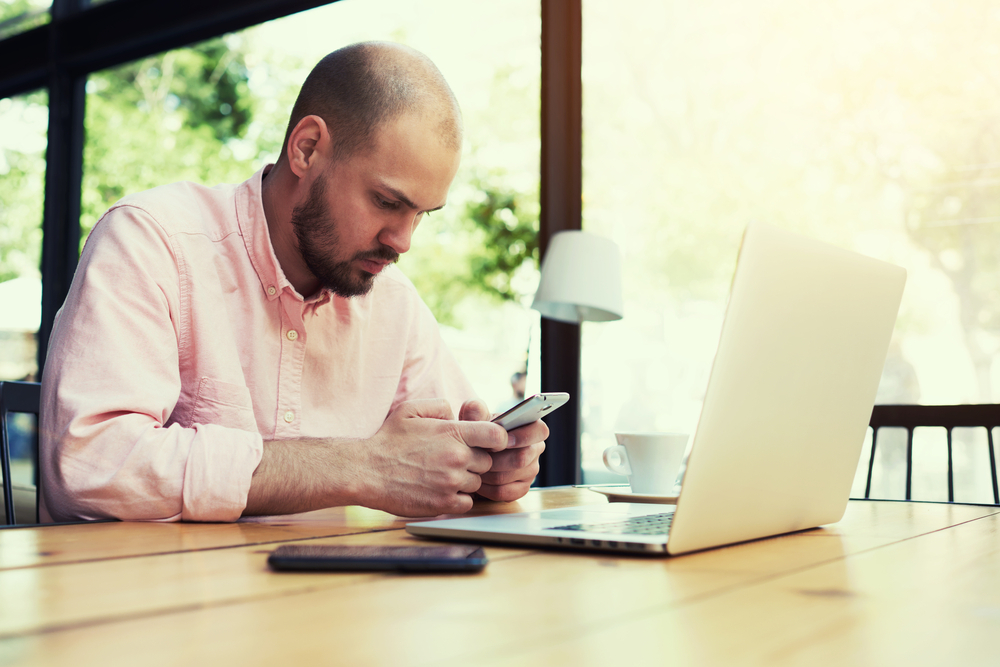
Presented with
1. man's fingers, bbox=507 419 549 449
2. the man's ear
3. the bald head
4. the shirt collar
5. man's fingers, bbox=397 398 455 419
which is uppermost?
the bald head

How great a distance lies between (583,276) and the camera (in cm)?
241

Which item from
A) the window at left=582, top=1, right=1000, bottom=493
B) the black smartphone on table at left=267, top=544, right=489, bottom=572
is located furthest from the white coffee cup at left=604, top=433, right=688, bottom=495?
the window at left=582, top=1, right=1000, bottom=493

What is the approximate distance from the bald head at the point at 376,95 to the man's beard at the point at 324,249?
0.09 metres

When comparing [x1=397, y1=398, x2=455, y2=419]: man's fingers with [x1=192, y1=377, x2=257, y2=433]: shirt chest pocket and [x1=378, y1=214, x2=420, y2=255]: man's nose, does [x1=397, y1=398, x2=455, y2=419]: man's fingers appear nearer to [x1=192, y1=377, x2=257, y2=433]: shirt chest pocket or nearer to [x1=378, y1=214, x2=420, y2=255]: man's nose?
[x1=192, y1=377, x2=257, y2=433]: shirt chest pocket

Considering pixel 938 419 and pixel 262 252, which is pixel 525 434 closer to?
pixel 262 252

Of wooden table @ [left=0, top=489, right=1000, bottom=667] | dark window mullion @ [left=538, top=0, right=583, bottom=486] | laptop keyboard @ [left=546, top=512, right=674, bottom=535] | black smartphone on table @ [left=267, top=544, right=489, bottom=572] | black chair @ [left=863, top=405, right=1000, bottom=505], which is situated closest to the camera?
wooden table @ [left=0, top=489, right=1000, bottom=667]

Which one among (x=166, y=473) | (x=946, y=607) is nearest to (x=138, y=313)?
(x=166, y=473)

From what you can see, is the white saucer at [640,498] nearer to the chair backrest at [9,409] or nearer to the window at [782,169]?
the chair backrest at [9,409]

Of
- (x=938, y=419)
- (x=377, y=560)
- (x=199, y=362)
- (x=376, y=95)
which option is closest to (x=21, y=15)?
(x=376, y=95)

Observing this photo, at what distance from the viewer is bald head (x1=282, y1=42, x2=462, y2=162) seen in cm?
134

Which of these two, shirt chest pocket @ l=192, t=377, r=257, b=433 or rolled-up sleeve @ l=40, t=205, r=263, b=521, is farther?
shirt chest pocket @ l=192, t=377, r=257, b=433

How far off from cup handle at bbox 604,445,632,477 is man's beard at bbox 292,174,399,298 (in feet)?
1.73

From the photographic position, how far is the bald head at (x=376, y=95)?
134cm

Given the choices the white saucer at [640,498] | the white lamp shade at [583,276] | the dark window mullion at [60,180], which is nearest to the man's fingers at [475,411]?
the white saucer at [640,498]
